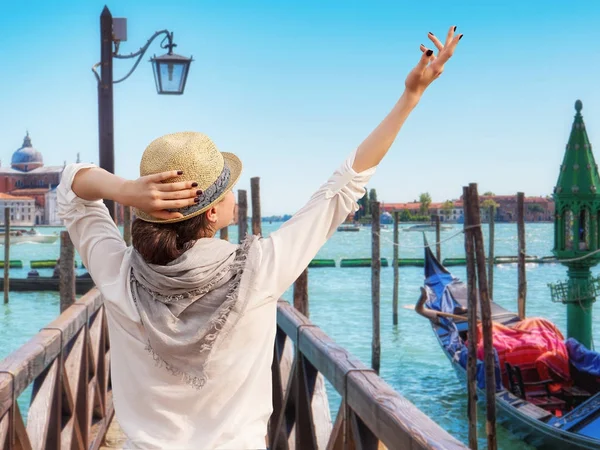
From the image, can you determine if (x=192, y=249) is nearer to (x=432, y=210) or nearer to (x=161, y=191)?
(x=161, y=191)

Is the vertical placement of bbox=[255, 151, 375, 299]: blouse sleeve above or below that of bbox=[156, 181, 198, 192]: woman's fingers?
below

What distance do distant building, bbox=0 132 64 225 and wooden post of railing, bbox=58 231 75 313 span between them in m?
91.1

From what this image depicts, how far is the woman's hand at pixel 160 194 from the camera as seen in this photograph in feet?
3.76

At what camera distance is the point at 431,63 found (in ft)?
4.12

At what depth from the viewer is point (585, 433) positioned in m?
→ 6.97

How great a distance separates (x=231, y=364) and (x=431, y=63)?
562 mm

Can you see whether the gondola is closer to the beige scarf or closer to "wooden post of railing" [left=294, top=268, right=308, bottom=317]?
"wooden post of railing" [left=294, top=268, right=308, bottom=317]

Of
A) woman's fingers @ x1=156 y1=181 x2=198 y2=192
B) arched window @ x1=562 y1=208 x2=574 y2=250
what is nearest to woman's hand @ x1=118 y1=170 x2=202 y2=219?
woman's fingers @ x1=156 y1=181 x2=198 y2=192

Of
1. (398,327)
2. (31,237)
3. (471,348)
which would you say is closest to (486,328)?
(471,348)

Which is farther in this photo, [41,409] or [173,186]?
[41,409]

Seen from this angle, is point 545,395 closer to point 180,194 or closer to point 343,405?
point 343,405

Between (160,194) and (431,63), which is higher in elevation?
(431,63)

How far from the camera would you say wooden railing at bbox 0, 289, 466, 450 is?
1.50 metres

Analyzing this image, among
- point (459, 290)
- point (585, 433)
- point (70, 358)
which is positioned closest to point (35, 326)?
point (459, 290)
